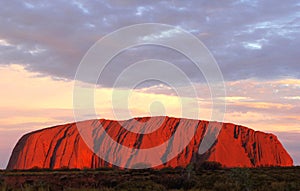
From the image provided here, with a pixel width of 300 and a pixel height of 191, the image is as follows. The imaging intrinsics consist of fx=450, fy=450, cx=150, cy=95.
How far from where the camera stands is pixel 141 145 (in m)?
134

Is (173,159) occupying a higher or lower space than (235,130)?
lower

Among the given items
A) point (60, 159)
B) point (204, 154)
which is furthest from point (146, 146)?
point (60, 159)

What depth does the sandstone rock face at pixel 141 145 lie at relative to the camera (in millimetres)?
134500

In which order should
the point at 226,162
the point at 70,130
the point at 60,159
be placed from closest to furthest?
the point at 226,162 → the point at 60,159 → the point at 70,130

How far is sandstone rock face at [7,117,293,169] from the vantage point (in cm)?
13450

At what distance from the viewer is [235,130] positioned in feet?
496

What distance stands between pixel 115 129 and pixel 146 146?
18431mm

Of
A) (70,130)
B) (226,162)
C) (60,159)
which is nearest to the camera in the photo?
(226,162)

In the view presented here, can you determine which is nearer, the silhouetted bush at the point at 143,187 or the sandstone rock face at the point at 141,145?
the silhouetted bush at the point at 143,187

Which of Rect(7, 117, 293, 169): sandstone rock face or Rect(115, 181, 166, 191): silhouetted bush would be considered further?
Rect(7, 117, 293, 169): sandstone rock face

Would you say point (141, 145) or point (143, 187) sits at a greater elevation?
point (141, 145)

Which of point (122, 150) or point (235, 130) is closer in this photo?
point (122, 150)

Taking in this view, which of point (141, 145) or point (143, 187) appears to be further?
point (141, 145)

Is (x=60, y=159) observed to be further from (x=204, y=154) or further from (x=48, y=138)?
(x=204, y=154)
